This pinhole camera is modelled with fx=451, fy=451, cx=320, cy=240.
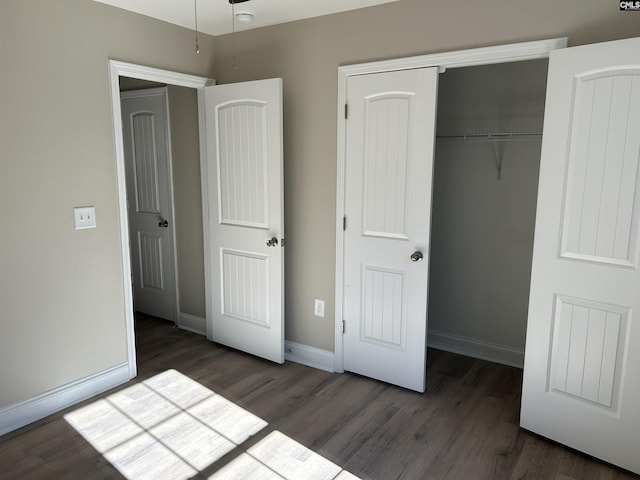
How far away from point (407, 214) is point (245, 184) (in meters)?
1.21

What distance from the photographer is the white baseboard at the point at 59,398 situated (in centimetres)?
251

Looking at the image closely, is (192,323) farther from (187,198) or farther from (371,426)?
(371,426)

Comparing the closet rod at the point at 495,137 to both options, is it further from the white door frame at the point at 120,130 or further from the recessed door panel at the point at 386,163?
the white door frame at the point at 120,130

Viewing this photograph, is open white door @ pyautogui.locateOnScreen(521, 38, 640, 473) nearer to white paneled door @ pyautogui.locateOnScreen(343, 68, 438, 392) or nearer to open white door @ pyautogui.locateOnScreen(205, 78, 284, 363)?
white paneled door @ pyautogui.locateOnScreen(343, 68, 438, 392)

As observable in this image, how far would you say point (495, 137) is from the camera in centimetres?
325

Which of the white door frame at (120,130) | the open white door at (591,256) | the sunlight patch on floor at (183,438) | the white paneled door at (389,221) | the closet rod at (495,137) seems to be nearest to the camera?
the open white door at (591,256)

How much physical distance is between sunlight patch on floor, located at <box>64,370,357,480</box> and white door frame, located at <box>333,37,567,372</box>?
0.92 meters

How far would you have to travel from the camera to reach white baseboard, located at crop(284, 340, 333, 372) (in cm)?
328

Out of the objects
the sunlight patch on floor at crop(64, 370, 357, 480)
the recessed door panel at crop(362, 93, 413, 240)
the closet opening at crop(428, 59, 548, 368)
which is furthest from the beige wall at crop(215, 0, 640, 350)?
the sunlight patch on floor at crop(64, 370, 357, 480)

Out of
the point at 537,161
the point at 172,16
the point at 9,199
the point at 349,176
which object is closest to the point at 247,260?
the point at 349,176

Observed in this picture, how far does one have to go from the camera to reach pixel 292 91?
125 inches

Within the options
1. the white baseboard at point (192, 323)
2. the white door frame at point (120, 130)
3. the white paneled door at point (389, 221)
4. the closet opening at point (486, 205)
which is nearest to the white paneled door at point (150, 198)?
the white baseboard at point (192, 323)

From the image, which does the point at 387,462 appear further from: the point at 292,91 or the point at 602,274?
the point at 292,91

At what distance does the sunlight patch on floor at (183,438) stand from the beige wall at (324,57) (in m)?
0.92
